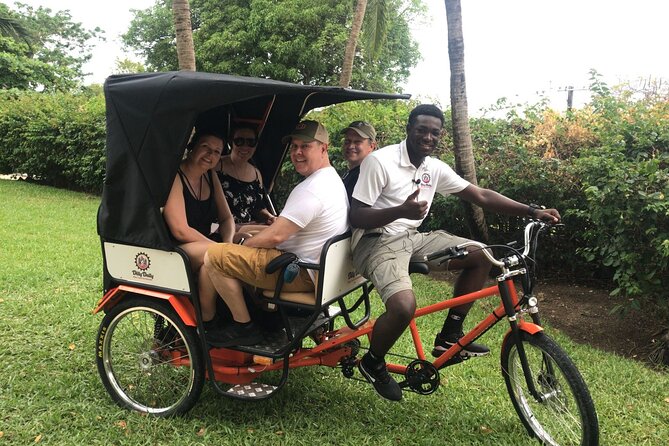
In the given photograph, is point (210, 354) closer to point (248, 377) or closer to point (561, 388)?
point (248, 377)

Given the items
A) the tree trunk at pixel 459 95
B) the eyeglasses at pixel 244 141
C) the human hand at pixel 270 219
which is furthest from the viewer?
the tree trunk at pixel 459 95

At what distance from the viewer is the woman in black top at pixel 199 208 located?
3.15m

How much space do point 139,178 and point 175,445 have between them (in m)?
1.47

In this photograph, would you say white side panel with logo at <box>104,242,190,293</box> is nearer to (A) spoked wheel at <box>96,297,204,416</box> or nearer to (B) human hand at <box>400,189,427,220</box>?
(A) spoked wheel at <box>96,297,204,416</box>

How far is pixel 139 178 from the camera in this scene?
3.11 m

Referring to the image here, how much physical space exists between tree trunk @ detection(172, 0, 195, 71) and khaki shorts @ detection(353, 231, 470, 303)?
13.4ft

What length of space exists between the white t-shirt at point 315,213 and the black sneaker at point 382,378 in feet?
2.21

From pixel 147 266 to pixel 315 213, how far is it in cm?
104

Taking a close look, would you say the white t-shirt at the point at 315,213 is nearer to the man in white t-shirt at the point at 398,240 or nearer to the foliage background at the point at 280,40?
the man in white t-shirt at the point at 398,240

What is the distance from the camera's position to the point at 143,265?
3242 millimetres

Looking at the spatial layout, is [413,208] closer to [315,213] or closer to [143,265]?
[315,213]

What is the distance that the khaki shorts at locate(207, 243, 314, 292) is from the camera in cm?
301

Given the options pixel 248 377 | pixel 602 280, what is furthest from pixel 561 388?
pixel 602 280

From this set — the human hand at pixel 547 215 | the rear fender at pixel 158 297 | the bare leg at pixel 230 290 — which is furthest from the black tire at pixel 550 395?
the rear fender at pixel 158 297
